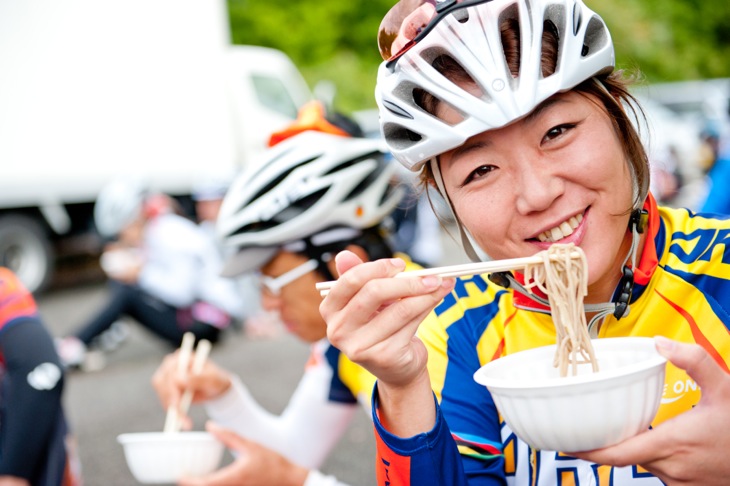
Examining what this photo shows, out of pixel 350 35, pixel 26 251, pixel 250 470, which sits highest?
pixel 250 470

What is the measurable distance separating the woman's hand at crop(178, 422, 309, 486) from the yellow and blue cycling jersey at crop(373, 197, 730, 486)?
0.99 meters

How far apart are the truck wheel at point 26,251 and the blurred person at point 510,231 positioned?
39.1 ft

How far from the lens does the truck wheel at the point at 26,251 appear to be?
12633mm

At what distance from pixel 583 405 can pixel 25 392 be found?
2218 mm

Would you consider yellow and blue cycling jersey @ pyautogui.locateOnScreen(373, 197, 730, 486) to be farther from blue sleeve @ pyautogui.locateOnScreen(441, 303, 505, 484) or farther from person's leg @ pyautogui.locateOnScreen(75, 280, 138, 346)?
person's leg @ pyautogui.locateOnScreen(75, 280, 138, 346)

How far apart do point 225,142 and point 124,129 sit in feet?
6.16

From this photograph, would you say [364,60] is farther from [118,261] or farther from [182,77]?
[118,261]

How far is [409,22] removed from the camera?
2.02 metres

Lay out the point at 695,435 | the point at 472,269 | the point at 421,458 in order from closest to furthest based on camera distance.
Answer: the point at 695,435
the point at 472,269
the point at 421,458

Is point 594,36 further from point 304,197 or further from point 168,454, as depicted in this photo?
point 168,454

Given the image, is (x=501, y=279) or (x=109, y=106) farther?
(x=109, y=106)

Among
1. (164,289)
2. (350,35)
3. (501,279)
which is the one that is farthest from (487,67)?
(350,35)

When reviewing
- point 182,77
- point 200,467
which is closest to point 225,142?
point 182,77

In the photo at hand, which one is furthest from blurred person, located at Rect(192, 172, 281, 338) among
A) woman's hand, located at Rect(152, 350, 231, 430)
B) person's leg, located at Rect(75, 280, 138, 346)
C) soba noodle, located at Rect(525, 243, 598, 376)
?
soba noodle, located at Rect(525, 243, 598, 376)
